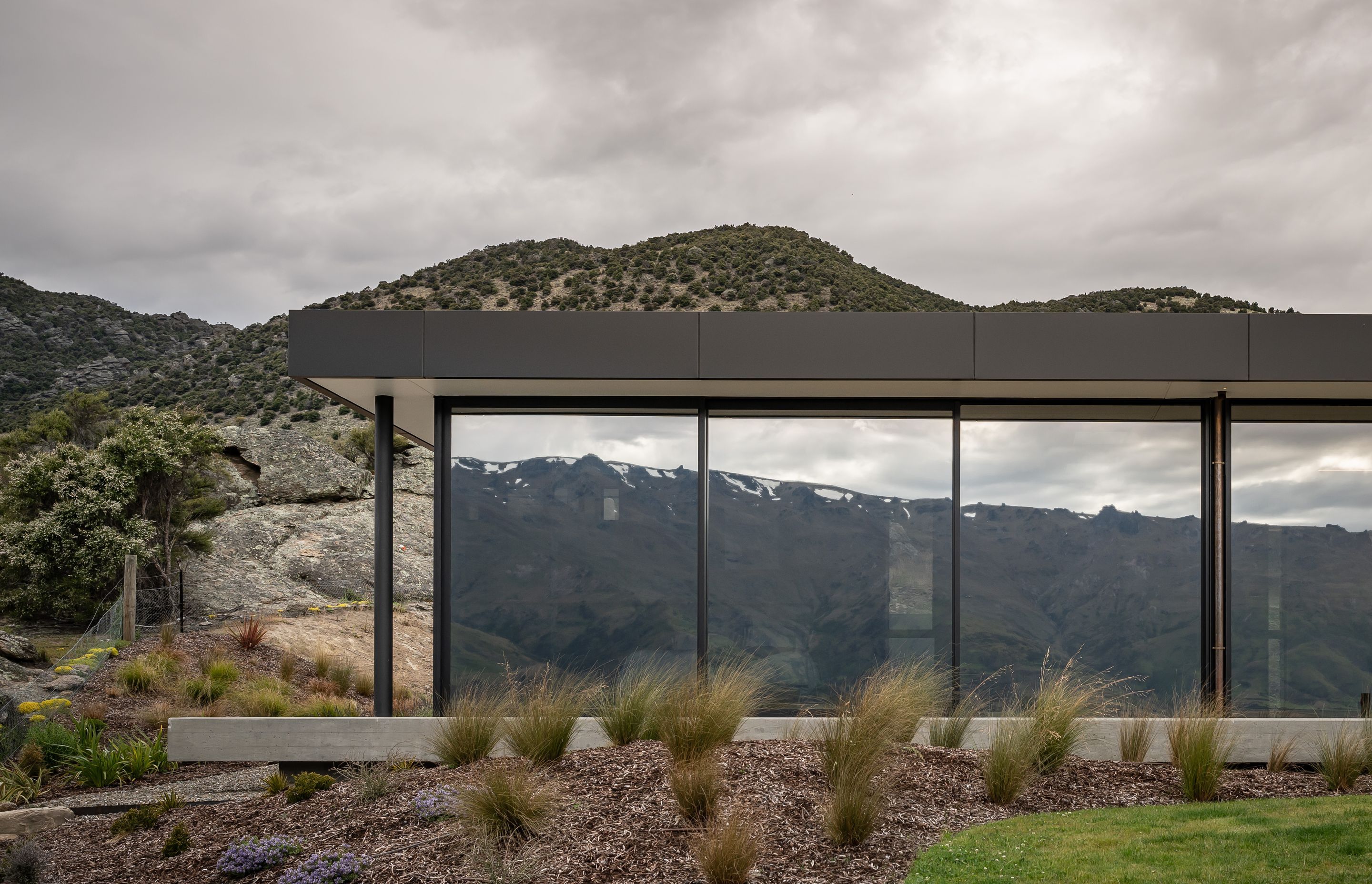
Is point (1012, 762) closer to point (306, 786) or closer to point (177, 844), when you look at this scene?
point (306, 786)

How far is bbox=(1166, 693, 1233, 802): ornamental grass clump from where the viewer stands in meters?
4.92

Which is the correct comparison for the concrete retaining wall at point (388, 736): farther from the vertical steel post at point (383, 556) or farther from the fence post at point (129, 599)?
the fence post at point (129, 599)

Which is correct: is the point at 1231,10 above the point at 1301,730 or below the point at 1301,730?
above

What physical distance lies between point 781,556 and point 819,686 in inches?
42.1

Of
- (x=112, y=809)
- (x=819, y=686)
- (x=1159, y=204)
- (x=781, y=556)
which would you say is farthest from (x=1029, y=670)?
(x=1159, y=204)

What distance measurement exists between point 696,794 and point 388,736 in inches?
110

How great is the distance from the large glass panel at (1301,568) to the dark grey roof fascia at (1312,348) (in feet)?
3.54

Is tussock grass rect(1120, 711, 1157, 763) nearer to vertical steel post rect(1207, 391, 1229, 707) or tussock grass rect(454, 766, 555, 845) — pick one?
vertical steel post rect(1207, 391, 1229, 707)

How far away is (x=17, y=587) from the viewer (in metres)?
15.3

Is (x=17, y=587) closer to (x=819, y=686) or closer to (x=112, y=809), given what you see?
(x=112, y=809)

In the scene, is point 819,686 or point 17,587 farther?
point 17,587

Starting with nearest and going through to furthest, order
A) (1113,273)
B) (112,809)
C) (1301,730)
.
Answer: (1301,730)
(112,809)
(1113,273)

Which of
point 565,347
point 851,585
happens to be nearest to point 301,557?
point 565,347

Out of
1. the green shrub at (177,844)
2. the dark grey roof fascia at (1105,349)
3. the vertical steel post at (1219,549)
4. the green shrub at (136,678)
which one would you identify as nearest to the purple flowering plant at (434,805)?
the green shrub at (177,844)
